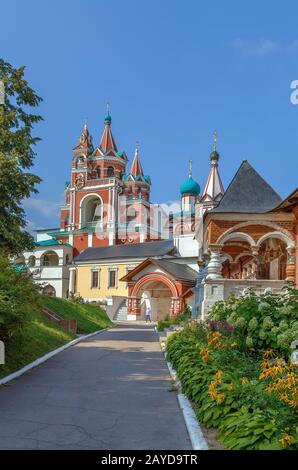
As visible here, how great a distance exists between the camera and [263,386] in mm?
5520

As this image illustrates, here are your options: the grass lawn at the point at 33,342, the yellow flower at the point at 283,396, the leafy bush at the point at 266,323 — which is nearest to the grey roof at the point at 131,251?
the grass lawn at the point at 33,342

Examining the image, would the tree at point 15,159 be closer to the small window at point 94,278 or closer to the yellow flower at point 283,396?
the yellow flower at point 283,396

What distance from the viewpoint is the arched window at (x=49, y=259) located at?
6061cm

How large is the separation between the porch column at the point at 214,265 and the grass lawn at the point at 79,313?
25.4 feet

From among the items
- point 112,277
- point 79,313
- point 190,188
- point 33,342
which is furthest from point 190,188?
point 33,342

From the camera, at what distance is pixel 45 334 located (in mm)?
15070

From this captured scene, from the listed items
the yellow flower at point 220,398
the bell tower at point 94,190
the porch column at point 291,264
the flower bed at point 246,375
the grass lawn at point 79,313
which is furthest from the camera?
the bell tower at point 94,190

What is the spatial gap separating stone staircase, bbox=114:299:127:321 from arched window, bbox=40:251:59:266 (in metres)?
17.6

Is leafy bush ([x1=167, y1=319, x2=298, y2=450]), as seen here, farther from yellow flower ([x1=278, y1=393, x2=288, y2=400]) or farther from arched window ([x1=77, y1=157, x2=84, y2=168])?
arched window ([x1=77, y1=157, x2=84, y2=168])

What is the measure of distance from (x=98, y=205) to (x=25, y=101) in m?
49.8

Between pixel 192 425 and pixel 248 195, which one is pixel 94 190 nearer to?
pixel 248 195

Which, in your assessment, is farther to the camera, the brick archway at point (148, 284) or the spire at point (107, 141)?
the spire at point (107, 141)

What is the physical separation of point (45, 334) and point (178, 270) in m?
27.8

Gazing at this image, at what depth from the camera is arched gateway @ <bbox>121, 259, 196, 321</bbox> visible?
4009 centimetres
